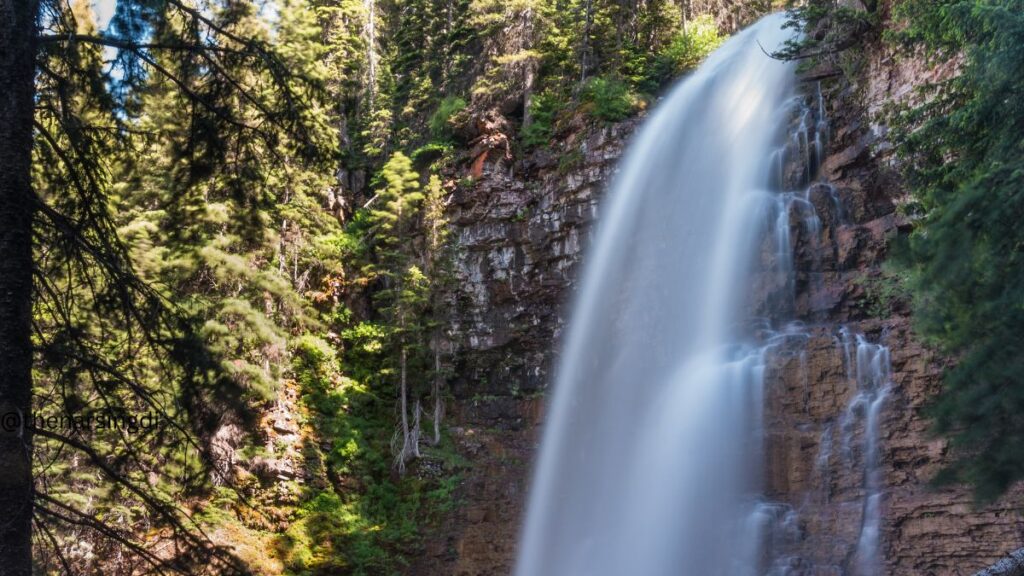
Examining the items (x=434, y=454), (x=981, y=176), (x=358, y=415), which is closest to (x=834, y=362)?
(x=981, y=176)

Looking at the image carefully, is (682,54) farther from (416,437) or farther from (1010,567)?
(1010,567)

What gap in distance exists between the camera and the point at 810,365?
48.2ft

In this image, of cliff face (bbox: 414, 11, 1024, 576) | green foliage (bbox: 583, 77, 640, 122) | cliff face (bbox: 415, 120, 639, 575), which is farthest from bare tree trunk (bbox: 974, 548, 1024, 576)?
green foliage (bbox: 583, 77, 640, 122)

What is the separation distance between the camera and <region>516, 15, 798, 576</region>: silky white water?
563 inches

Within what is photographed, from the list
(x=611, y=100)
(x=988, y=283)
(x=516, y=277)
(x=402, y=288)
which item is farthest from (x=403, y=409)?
(x=988, y=283)

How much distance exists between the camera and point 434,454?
63.7ft

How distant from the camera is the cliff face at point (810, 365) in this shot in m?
12.5

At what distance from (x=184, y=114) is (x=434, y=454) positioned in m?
14.6

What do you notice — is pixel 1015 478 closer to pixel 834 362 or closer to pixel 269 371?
pixel 834 362

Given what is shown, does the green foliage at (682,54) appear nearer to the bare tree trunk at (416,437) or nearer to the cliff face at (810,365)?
the cliff face at (810,365)

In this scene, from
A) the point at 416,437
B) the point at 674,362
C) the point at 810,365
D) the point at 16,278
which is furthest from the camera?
the point at 416,437

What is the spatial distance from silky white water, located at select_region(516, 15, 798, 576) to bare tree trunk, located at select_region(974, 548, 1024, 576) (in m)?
7.41

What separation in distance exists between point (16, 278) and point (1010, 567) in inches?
286

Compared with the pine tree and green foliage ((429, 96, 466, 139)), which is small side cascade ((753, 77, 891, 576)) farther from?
green foliage ((429, 96, 466, 139))
